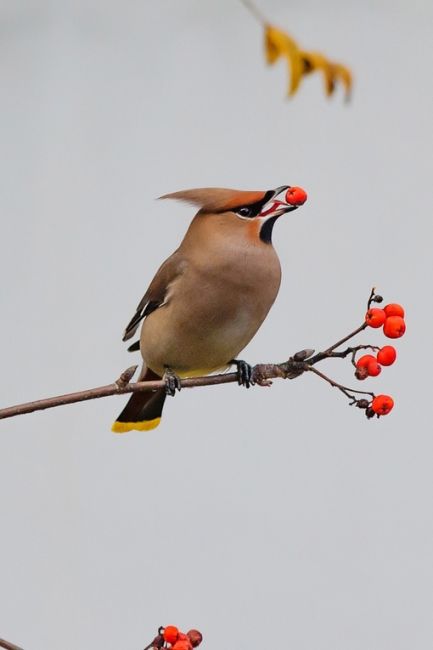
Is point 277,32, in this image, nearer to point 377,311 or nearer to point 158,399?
point 377,311

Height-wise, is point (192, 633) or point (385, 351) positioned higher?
point (385, 351)

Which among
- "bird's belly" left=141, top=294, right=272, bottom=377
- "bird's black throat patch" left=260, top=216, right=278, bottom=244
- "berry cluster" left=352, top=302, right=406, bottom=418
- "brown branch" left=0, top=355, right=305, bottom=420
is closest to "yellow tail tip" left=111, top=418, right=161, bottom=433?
"bird's belly" left=141, top=294, right=272, bottom=377

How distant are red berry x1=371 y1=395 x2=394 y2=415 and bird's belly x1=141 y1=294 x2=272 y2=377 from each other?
0.45 metres

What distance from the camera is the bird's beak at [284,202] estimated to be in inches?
43.9

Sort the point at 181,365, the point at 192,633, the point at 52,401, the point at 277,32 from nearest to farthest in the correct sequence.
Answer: the point at 277,32 → the point at 52,401 → the point at 192,633 → the point at 181,365

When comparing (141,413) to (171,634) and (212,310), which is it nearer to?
(212,310)

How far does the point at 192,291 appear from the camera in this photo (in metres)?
1.56

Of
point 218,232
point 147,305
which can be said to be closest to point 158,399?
point 147,305

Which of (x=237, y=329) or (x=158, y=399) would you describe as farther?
(x=158, y=399)

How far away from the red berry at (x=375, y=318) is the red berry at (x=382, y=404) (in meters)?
0.08

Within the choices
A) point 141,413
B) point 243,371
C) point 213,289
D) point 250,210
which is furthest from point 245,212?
point 141,413

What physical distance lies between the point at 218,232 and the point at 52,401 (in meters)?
0.51

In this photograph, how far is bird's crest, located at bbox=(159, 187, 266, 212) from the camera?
1289mm

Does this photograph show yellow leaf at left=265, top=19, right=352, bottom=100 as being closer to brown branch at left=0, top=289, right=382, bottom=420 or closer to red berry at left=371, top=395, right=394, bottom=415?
brown branch at left=0, top=289, right=382, bottom=420
